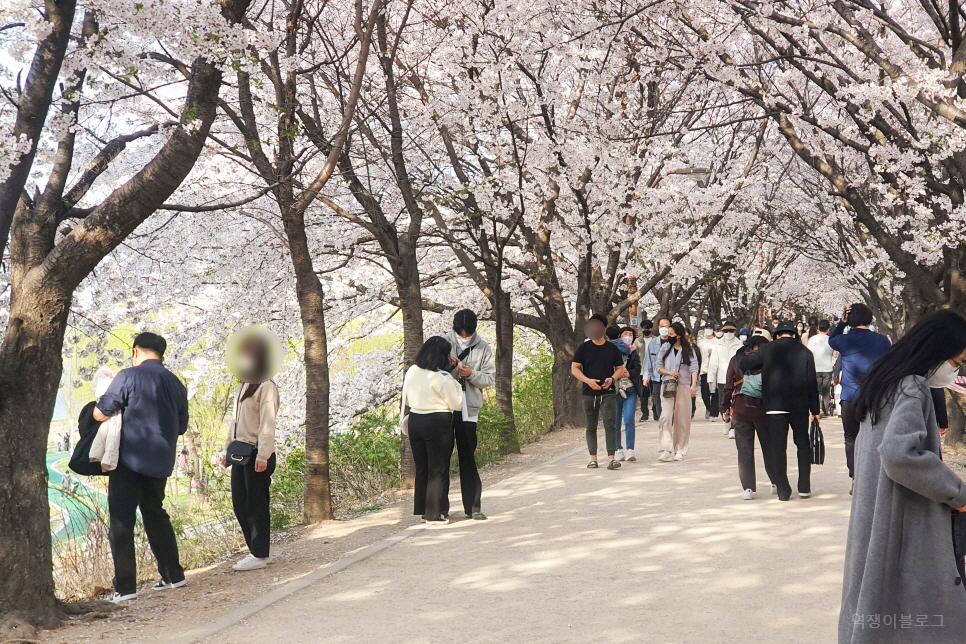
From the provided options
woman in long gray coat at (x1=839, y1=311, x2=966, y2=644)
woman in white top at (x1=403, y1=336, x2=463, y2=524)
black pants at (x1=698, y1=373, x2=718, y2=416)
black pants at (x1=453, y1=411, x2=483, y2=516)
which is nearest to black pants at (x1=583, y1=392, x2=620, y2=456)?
black pants at (x1=453, y1=411, x2=483, y2=516)

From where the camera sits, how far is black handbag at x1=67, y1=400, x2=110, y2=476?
577 cm

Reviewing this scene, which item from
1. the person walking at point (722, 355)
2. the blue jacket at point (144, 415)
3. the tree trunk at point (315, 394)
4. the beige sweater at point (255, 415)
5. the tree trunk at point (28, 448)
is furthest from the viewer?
the person walking at point (722, 355)

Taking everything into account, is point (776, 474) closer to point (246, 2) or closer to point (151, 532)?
point (151, 532)

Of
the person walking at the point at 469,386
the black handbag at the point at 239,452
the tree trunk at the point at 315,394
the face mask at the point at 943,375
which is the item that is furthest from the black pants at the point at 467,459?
the face mask at the point at 943,375

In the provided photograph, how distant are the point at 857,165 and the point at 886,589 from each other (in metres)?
18.7

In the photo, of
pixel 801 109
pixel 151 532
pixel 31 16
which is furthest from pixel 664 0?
pixel 151 532

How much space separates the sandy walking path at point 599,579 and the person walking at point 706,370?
8088mm

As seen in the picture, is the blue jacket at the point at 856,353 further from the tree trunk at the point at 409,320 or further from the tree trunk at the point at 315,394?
the tree trunk at the point at 409,320

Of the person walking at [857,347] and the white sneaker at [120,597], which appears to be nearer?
the white sneaker at [120,597]

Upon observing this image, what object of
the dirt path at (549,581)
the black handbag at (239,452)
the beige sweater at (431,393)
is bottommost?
the dirt path at (549,581)

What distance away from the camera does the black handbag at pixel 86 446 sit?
5770 millimetres

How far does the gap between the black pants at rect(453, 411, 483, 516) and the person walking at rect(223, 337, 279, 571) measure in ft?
6.30

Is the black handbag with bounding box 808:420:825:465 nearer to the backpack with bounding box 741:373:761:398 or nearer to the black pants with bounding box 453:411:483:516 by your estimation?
the backpack with bounding box 741:373:761:398

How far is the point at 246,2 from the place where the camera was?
19.0 feet
